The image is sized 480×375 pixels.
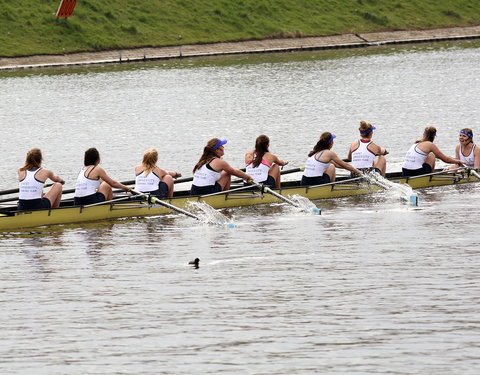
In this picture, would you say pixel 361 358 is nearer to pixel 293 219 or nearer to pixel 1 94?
pixel 293 219

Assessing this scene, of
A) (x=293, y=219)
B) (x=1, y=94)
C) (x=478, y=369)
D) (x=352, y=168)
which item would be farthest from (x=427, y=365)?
(x=1, y=94)

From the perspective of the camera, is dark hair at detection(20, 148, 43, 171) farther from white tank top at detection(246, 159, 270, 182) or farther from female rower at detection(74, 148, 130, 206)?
white tank top at detection(246, 159, 270, 182)

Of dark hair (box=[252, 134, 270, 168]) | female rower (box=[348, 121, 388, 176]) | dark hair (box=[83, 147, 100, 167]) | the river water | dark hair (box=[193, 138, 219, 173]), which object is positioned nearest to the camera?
the river water

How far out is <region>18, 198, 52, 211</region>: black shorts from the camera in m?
25.1

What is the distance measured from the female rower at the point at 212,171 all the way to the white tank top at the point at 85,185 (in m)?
2.55

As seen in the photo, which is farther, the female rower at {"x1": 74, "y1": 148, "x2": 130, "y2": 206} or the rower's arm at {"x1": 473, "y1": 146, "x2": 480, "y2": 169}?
the rower's arm at {"x1": 473, "y1": 146, "x2": 480, "y2": 169}

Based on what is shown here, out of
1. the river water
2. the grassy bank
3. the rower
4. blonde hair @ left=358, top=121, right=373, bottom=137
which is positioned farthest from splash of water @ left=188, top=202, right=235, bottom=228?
the grassy bank

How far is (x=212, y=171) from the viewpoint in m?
26.7

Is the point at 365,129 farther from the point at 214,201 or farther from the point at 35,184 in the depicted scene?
the point at 35,184

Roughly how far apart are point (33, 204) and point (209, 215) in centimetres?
403

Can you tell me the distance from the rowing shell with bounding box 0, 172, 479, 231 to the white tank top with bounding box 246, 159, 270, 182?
14.0 inches

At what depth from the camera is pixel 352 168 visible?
2823cm

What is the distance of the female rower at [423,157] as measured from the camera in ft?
96.0

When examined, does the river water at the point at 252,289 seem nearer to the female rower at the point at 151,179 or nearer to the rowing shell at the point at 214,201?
the rowing shell at the point at 214,201
